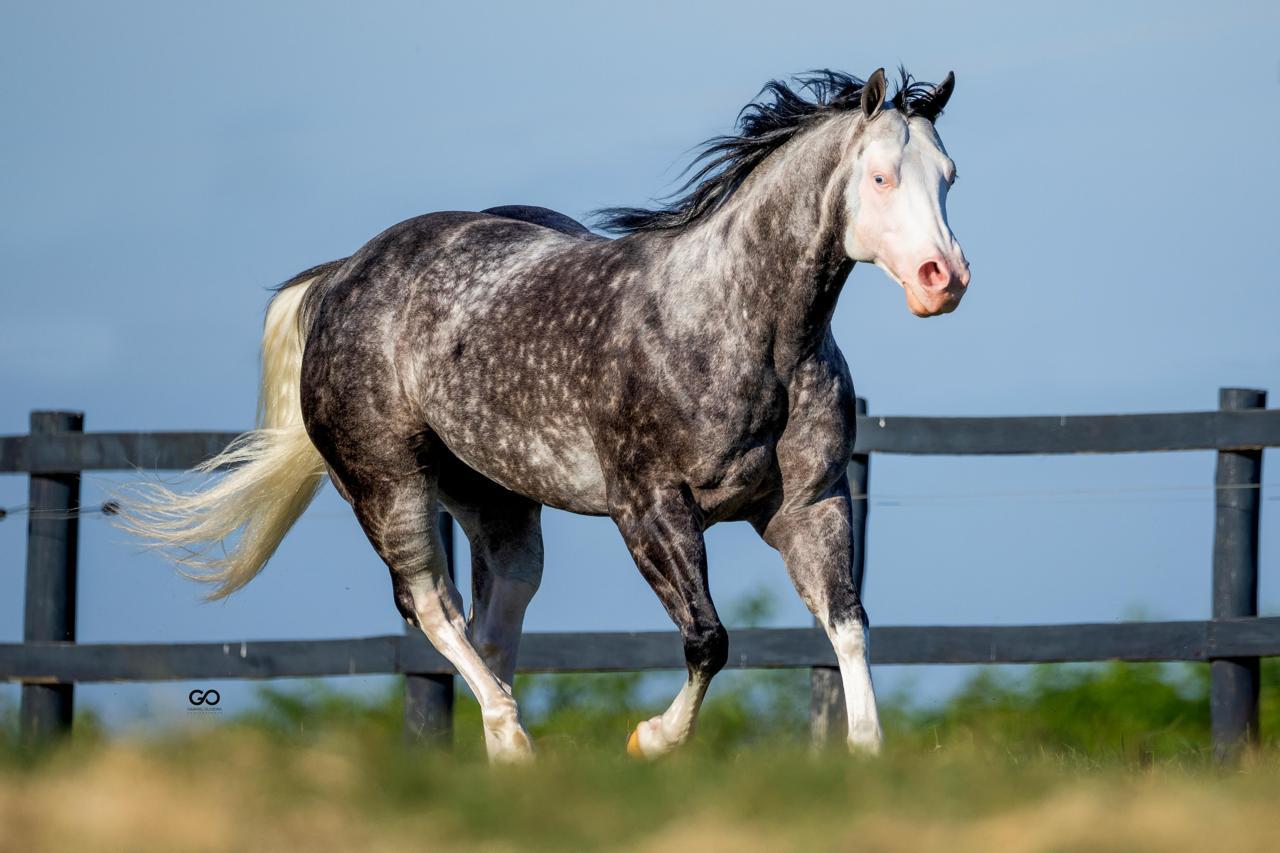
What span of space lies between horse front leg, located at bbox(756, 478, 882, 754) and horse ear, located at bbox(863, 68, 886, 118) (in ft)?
3.20

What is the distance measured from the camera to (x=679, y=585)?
13.3 ft

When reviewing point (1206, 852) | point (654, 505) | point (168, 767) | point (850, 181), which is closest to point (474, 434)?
point (654, 505)

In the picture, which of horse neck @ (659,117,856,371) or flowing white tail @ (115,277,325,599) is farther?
flowing white tail @ (115,277,325,599)

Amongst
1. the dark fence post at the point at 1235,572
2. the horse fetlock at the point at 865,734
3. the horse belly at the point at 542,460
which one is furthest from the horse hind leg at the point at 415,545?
the dark fence post at the point at 1235,572

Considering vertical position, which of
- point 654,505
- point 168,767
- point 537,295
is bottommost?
point 168,767

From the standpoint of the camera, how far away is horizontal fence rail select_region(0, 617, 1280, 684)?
6570mm

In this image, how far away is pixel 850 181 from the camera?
390 centimetres

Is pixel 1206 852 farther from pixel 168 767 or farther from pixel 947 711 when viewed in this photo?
pixel 947 711

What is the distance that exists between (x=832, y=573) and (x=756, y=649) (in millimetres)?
2493

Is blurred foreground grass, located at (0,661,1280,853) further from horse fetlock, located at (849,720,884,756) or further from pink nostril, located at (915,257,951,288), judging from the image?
pink nostril, located at (915,257,951,288)

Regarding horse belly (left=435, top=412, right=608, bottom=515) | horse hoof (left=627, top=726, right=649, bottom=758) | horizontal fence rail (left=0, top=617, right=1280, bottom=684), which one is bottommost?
horizontal fence rail (left=0, top=617, right=1280, bottom=684)

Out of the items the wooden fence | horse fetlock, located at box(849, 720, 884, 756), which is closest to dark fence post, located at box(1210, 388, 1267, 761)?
the wooden fence

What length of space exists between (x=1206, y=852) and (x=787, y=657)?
14.5 ft

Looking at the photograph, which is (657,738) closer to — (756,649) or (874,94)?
(874,94)
